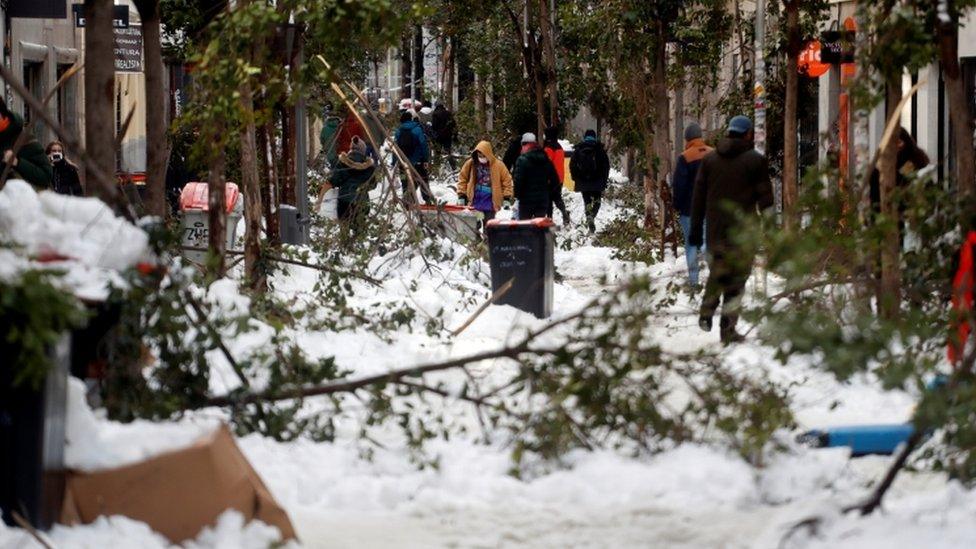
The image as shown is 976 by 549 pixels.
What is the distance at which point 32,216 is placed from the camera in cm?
728

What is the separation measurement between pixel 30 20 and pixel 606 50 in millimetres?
9726

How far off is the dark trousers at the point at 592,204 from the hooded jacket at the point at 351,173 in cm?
632

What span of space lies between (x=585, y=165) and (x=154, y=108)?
2049cm

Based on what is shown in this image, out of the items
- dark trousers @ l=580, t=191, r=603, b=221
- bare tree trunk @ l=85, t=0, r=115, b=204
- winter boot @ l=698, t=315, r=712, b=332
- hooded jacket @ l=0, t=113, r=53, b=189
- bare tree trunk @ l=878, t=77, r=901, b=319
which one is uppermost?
bare tree trunk @ l=85, t=0, r=115, b=204

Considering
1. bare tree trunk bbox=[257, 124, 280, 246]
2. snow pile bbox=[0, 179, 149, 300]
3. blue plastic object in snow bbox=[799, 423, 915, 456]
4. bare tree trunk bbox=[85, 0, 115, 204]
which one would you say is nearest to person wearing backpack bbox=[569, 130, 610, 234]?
bare tree trunk bbox=[257, 124, 280, 246]

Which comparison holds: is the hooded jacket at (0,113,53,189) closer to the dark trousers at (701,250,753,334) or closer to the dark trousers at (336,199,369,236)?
the dark trousers at (336,199,369,236)

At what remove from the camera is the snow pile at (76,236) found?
710cm

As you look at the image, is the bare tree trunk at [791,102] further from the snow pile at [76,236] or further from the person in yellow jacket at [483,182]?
the snow pile at [76,236]

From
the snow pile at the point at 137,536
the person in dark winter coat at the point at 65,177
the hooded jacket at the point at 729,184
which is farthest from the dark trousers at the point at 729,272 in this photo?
the person in dark winter coat at the point at 65,177

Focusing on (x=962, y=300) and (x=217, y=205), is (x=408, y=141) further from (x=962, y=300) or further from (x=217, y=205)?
(x=962, y=300)

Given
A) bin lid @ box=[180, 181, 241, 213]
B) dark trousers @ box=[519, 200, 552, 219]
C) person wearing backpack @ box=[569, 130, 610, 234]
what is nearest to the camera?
bin lid @ box=[180, 181, 241, 213]

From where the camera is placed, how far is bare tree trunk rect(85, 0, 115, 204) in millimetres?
9250

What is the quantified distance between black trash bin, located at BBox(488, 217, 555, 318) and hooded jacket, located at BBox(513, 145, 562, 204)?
711 centimetres

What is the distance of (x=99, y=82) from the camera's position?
9.38m
